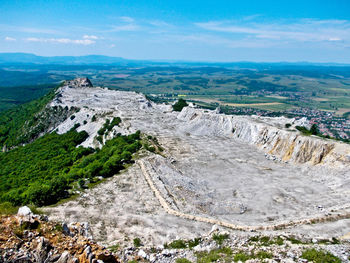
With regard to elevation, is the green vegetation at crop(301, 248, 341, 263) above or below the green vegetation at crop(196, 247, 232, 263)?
above

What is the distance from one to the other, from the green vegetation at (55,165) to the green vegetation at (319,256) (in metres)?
26.8

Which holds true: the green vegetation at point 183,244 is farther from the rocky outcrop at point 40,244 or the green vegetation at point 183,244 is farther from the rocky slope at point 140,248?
the rocky outcrop at point 40,244

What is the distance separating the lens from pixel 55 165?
5697 centimetres

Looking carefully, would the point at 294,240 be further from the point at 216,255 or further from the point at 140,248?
the point at 140,248

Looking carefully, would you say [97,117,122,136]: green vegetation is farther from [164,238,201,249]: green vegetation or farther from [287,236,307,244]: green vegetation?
[287,236,307,244]: green vegetation

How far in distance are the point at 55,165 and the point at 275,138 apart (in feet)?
159

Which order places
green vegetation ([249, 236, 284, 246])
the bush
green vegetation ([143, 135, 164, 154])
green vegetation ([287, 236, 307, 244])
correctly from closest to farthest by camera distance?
green vegetation ([249, 236, 284, 246]) → the bush → green vegetation ([287, 236, 307, 244]) → green vegetation ([143, 135, 164, 154])

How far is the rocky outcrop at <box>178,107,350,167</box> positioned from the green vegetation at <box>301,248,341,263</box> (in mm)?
33761

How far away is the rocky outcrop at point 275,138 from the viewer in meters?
50.4

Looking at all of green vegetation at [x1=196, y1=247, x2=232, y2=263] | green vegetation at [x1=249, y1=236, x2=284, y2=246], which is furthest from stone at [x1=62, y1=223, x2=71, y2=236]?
green vegetation at [x1=249, y1=236, x2=284, y2=246]

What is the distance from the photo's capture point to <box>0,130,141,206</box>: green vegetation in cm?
3322

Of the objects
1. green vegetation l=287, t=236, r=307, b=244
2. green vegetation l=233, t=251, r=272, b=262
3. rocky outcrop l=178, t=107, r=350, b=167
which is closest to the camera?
green vegetation l=233, t=251, r=272, b=262

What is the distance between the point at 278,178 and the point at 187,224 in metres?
24.5

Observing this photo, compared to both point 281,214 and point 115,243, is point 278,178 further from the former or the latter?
point 115,243
